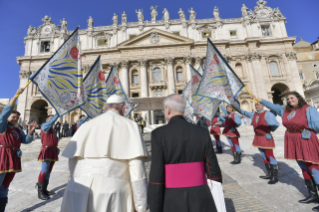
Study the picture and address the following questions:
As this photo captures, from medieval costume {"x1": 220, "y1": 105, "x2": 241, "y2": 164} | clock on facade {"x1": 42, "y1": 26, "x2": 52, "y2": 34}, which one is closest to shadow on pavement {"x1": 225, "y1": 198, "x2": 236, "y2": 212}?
medieval costume {"x1": 220, "y1": 105, "x2": 241, "y2": 164}

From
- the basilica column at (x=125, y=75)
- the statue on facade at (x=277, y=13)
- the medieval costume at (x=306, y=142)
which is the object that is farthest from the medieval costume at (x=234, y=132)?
the statue on facade at (x=277, y=13)

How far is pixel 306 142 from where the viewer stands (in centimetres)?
314

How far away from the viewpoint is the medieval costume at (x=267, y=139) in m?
4.12

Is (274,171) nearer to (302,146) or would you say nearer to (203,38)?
(302,146)

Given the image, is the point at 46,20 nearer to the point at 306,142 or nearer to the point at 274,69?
the point at 306,142

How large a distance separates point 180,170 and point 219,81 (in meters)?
4.11

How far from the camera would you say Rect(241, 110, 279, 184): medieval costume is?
412 cm

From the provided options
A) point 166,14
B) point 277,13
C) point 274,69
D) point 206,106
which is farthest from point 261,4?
point 206,106

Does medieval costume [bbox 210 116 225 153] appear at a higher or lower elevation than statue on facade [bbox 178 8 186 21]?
lower

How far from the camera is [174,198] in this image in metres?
1.62

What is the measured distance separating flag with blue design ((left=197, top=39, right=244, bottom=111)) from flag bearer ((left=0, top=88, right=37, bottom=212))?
4762mm

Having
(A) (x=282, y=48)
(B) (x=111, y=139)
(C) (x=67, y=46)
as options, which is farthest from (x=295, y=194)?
(A) (x=282, y=48)

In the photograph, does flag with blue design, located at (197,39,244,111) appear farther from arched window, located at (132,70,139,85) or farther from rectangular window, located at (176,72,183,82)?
arched window, located at (132,70,139,85)

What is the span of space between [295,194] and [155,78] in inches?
965
